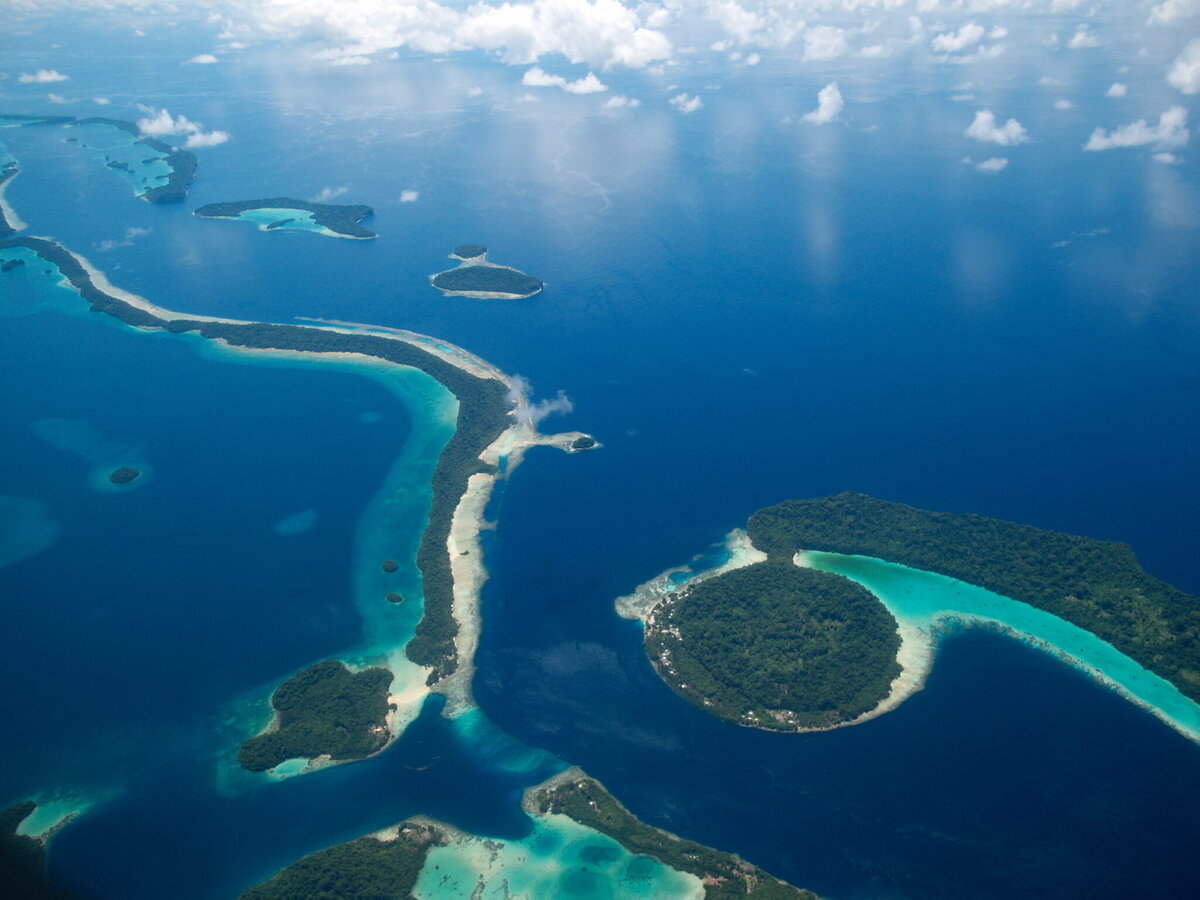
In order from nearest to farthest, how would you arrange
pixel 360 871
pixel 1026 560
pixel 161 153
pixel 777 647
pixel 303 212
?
pixel 360 871 → pixel 777 647 → pixel 1026 560 → pixel 303 212 → pixel 161 153

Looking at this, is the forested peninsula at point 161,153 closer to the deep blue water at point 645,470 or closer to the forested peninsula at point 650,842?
the deep blue water at point 645,470

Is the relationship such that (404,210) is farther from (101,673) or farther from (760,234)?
(101,673)

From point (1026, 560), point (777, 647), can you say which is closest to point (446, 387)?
point (777, 647)

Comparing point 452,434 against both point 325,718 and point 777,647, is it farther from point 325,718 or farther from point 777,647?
point 777,647

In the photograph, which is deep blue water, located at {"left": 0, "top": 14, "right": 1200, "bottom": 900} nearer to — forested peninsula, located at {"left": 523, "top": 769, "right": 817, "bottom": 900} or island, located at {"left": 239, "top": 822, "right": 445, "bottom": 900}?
forested peninsula, located at {"left": 523, "top": 769, "right": 817, "bottom": 900}

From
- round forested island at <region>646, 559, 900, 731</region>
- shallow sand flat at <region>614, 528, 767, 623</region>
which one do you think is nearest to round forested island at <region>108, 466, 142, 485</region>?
shallow sand flat at <region>614, 528, 767, 623</region>

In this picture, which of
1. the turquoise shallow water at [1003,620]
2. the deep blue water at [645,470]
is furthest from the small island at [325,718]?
the turquoise shallow water at [1003,620]

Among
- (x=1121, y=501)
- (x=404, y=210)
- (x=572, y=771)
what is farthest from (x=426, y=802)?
(x=404, y=210)
